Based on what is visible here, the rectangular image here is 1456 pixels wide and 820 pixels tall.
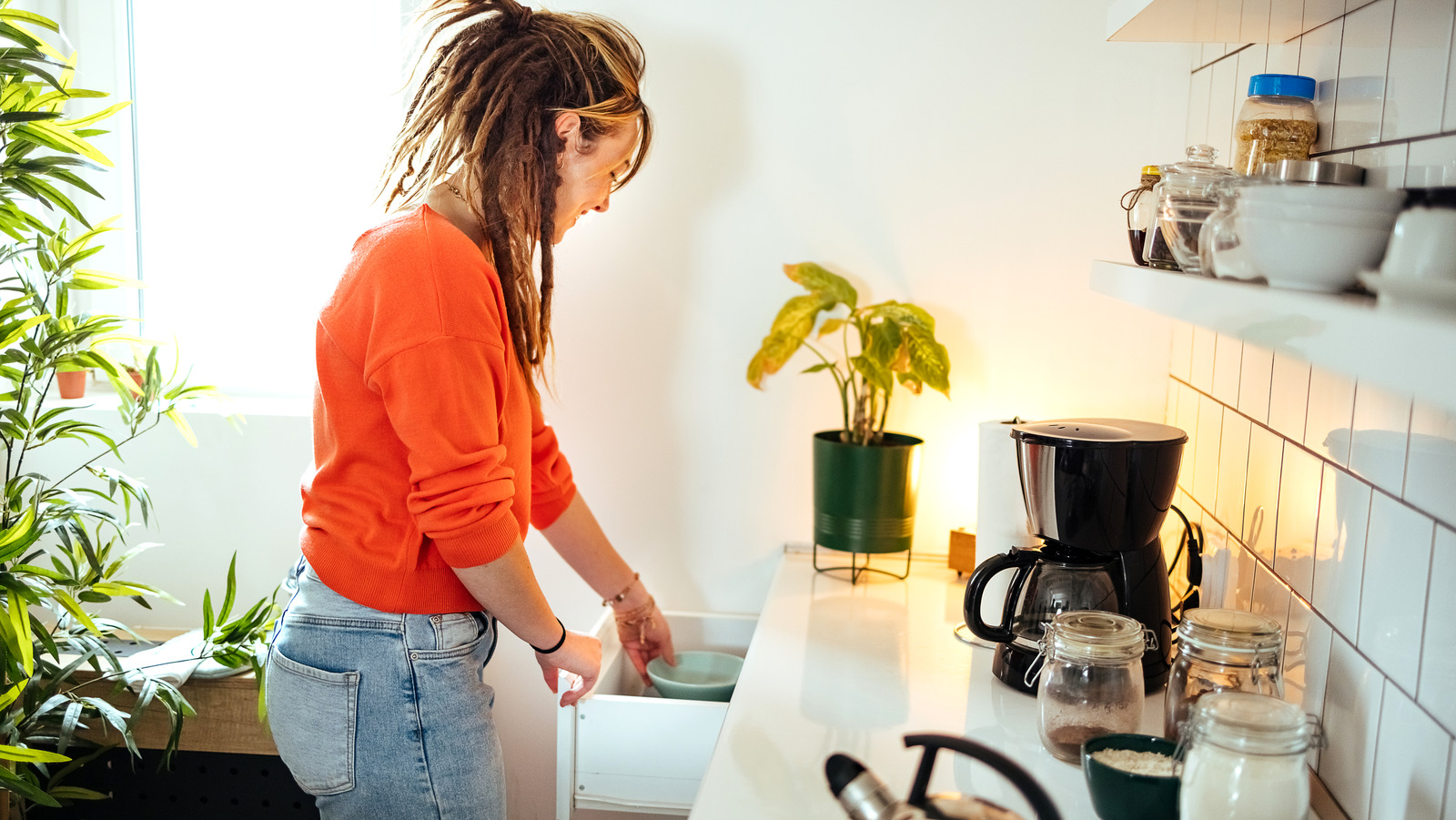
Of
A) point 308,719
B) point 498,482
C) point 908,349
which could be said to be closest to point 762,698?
point 498,482

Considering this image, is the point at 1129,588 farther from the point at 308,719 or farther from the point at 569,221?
the point at 308,719

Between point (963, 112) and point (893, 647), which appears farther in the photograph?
point (963, 112)

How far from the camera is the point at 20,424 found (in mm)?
1568

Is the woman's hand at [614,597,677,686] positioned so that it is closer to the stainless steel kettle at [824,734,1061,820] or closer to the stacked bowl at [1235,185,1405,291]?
the stainless steel kettle at [824,734,1061,820]

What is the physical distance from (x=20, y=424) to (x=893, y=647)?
4.40 feet

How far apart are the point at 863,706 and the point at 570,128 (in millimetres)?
756

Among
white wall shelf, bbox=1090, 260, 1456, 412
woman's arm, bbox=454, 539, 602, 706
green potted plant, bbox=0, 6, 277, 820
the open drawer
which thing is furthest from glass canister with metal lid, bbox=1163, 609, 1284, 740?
green potted plant, bbox=0, 6, 277, 820

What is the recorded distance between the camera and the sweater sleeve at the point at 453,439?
1.05 m

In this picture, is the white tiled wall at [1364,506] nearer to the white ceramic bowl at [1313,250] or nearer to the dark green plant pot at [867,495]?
the white ceramic bowl at [1313,250]

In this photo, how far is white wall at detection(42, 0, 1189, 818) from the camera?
1.70 meters

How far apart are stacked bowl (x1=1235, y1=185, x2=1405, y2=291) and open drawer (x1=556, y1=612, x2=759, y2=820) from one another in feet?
3.03

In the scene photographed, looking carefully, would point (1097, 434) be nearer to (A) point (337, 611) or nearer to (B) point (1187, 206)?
(B) point (1187, 206)

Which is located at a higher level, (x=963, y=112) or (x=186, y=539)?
(x=963, y=112)

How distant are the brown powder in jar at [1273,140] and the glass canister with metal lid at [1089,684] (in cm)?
49
